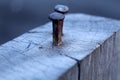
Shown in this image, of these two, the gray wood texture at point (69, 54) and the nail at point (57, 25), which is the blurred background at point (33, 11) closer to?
the gray wood texture at point (69, 54)

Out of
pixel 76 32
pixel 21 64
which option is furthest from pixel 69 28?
pixel 21 64

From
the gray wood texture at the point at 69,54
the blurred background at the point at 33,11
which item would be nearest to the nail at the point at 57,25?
the gray wood texture at the point at 69,54

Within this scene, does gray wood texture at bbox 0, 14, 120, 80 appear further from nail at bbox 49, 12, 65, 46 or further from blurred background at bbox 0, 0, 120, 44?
blurred background at bbox 0, 0, 120, 44

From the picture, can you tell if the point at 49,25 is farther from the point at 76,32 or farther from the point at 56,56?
the point at 56,56

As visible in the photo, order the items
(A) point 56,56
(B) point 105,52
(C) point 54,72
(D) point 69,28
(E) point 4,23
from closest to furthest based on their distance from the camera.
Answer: (C) point 54,72
(A) point 56,56
(B) point 105,52
(D) point 69,28
(E) point 4,23

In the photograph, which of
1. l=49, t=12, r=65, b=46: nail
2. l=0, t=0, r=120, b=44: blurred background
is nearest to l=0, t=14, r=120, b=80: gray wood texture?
l=49, t=12, r=65, b=46: nail

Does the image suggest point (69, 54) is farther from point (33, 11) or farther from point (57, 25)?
point (33, 11)

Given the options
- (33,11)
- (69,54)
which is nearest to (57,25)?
(69,54)
